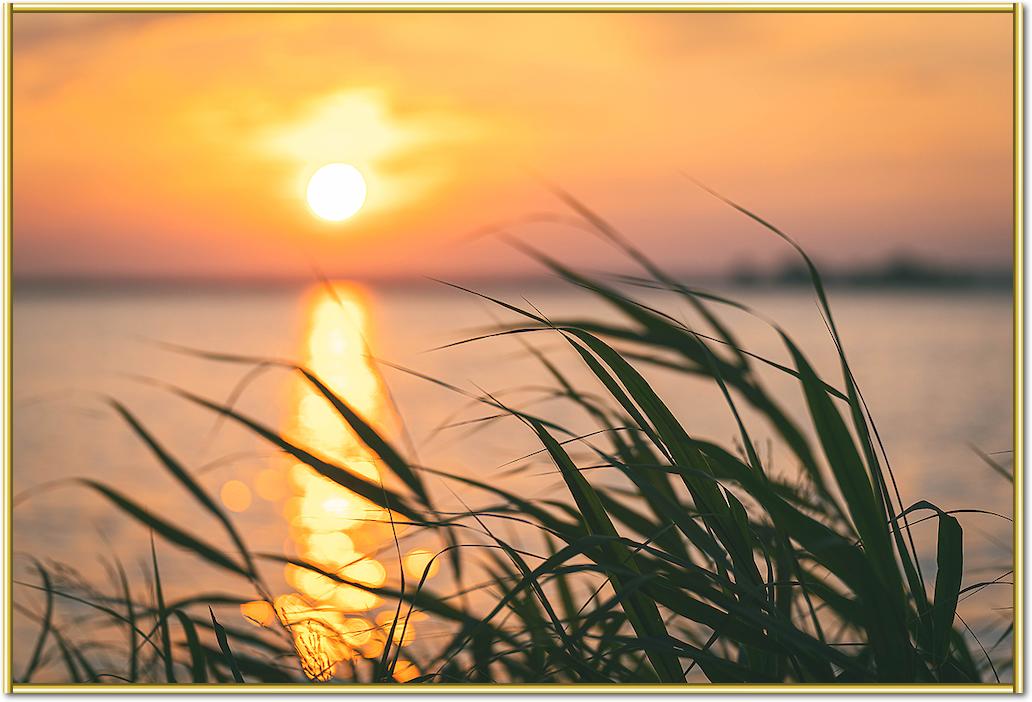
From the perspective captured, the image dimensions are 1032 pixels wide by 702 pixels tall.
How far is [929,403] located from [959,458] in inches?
77.2

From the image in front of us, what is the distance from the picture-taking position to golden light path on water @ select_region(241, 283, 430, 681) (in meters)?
0.98

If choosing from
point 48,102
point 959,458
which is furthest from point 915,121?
point 959,458

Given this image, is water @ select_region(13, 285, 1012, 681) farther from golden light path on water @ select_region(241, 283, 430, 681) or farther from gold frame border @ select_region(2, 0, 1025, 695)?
gold frame border @ select_region(2, 0, 1025, 695)

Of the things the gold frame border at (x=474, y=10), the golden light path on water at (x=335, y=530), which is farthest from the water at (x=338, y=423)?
the gold frame border at (x=474, y=10)

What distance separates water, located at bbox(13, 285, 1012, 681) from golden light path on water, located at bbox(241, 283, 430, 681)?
0.03 metres

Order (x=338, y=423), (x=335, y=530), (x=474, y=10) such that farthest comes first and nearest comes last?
(x=338, y=423), (x=335, y=530), (x=474, y=10)

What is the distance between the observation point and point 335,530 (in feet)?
13.9

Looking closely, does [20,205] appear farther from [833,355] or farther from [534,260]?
[833,355]

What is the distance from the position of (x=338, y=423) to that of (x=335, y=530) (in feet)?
3.67

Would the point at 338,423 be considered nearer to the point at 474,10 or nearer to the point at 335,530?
the point at 335,530

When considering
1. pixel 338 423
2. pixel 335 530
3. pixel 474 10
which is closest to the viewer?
pixel 474 10

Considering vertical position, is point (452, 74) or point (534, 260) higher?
point (452, 74)

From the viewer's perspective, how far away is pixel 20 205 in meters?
1.60

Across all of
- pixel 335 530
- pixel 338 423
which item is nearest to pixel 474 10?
pixel 335 530
